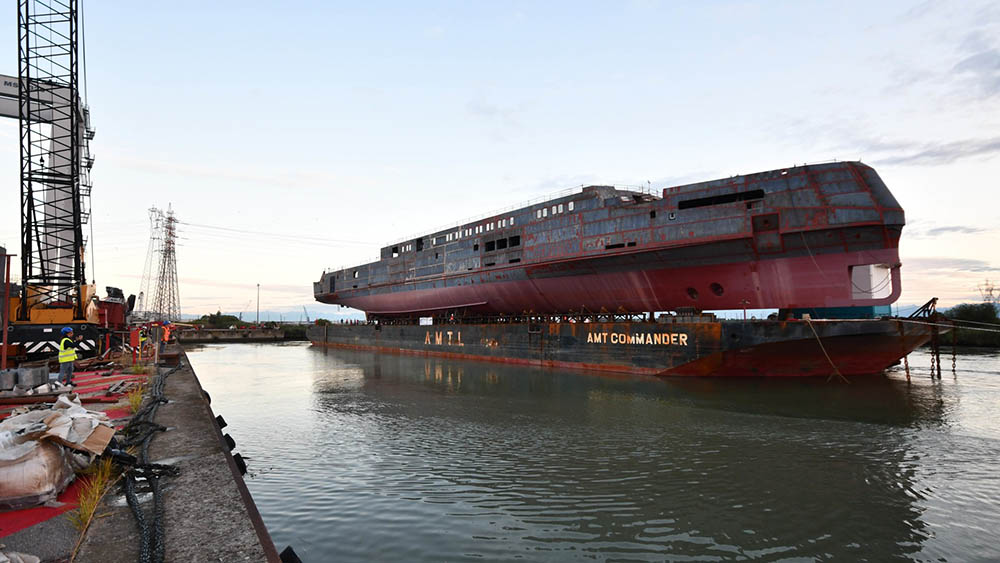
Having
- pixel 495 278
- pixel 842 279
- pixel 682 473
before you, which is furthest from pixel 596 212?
pixel 682 473

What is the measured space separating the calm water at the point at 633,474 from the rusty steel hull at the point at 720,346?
1.96 metres

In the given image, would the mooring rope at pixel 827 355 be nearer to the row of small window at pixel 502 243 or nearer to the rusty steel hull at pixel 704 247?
the rusty steel hull at pixel 704 247

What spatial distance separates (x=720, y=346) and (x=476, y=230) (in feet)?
71.9

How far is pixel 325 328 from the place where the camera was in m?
67.8

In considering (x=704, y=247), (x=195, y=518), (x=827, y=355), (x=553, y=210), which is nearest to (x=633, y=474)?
(x=195, y=518)

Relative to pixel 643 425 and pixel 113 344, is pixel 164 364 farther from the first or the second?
pixel 643 425

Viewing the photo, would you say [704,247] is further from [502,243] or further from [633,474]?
[633,474]

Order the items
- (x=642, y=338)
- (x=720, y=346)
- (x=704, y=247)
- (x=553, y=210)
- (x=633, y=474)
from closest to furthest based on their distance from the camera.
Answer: (x=633, y=474) < (x=720, y=346) < (x=704, y=247) < (x=642, y=338) < (x=553, y=210)

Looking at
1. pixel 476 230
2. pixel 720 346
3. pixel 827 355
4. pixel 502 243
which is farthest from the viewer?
pixel 476 230

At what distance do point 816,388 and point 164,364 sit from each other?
2972cm

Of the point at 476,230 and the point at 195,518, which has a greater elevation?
the point at 476,230

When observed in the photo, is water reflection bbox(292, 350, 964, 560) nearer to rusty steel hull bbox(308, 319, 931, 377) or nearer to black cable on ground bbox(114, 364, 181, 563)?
rusty steel hull bbox(308, 319, 931, 377)

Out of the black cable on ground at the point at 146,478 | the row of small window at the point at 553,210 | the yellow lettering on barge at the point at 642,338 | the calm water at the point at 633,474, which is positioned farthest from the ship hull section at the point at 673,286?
the black cable on ground at the point at 146,478

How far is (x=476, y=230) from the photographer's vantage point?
40.4m
